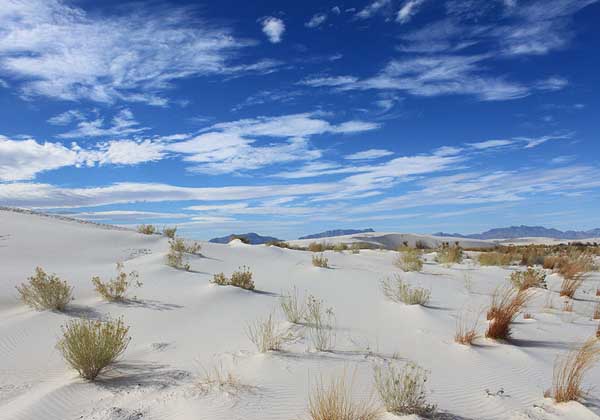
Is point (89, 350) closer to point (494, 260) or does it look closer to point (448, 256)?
point (448, 256)

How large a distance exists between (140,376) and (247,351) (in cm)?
130

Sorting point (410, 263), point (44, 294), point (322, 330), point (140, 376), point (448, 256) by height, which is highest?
point (448, 256)

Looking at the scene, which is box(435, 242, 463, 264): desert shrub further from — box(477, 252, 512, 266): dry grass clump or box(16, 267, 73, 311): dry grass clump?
box(16, 267, 73, 311): dry grass clump

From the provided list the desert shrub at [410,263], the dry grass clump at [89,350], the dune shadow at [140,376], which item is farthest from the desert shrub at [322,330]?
the desert shrub at [410,263]

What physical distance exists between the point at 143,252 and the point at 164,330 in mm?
7643

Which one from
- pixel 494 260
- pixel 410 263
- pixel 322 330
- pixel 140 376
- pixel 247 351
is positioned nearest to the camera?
pixel 140 376

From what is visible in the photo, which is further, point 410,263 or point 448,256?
point 448,256

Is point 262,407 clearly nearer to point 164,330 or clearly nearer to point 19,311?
point 164,330

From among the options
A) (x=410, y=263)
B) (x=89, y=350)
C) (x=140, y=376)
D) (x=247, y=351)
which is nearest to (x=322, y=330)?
(x=247, y=351)

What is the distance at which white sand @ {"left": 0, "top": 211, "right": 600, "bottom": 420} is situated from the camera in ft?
12.7

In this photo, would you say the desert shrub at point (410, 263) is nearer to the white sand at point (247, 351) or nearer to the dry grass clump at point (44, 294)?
the white sand at point (247, 351)

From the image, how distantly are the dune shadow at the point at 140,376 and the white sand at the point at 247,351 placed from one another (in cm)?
1

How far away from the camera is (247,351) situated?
546 cm

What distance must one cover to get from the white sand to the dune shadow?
0.01m
